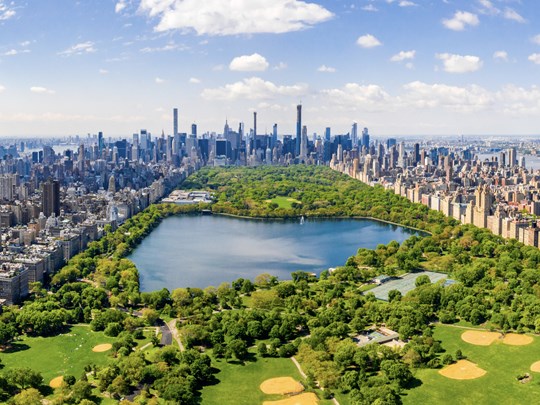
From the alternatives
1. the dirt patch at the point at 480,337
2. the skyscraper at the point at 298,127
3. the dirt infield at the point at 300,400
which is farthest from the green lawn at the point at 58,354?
the skyscraper at the point at 298,127

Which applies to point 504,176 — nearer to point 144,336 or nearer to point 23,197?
point 23,197

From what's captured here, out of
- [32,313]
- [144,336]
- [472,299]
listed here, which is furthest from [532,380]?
[32,313]

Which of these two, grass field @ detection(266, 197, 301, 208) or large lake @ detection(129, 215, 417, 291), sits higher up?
grass field @ detection(266, 197, 301, 208)

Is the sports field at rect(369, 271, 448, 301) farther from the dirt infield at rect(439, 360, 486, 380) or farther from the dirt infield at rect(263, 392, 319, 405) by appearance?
the dirt infield at rect(263, 392, 319, 405)

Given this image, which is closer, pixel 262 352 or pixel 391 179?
pixel 262 352

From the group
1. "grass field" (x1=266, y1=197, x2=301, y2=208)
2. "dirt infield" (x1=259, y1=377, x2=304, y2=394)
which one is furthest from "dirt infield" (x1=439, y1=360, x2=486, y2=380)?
"grass field" (x1=266, y1=197, x2=301, y2=208)

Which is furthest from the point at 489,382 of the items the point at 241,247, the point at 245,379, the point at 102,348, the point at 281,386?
the point at 241,247

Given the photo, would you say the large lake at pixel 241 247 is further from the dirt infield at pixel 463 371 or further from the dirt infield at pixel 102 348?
the dirt infield at pixel 463 371
